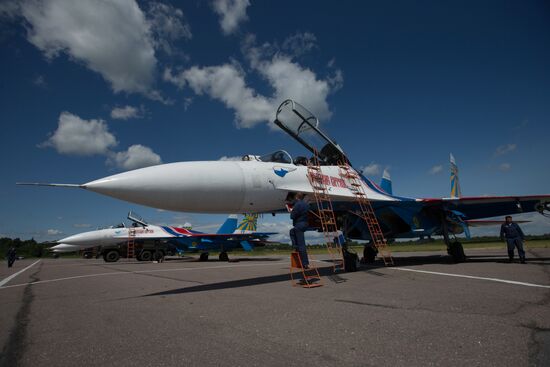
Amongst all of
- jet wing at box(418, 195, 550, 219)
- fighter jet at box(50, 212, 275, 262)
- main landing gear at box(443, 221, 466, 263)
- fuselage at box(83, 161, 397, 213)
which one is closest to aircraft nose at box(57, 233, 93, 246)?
fighter jet at box(50, 212, 275, 262)

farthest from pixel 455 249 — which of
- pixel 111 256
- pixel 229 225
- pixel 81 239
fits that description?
pixel 81 239

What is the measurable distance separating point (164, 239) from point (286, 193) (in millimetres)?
16903

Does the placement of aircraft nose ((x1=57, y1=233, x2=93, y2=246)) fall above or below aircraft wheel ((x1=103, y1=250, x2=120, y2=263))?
above

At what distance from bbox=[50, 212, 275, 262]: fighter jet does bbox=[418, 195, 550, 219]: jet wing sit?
1327cm

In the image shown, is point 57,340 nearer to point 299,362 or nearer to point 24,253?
point 299,362

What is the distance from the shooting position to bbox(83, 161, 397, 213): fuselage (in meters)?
4.48

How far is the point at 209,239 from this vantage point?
65.7ft

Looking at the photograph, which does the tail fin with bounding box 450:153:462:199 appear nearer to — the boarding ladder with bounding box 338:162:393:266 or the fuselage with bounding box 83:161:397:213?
the boarding ladder with bounding box 338:162:393:266

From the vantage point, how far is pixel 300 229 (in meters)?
5.71

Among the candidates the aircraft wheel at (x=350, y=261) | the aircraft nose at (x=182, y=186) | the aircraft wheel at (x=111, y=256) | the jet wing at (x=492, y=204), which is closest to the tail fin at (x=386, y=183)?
the jet wing at (x=492, y=204)

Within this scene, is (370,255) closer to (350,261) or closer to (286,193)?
(350,261)

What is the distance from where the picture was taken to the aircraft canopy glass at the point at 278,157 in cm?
651

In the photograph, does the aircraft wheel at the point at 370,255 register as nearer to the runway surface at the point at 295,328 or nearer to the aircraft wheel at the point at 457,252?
the aircraft wheel at the point at 457,252

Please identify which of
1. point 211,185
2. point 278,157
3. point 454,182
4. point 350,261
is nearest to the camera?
point 211,185
